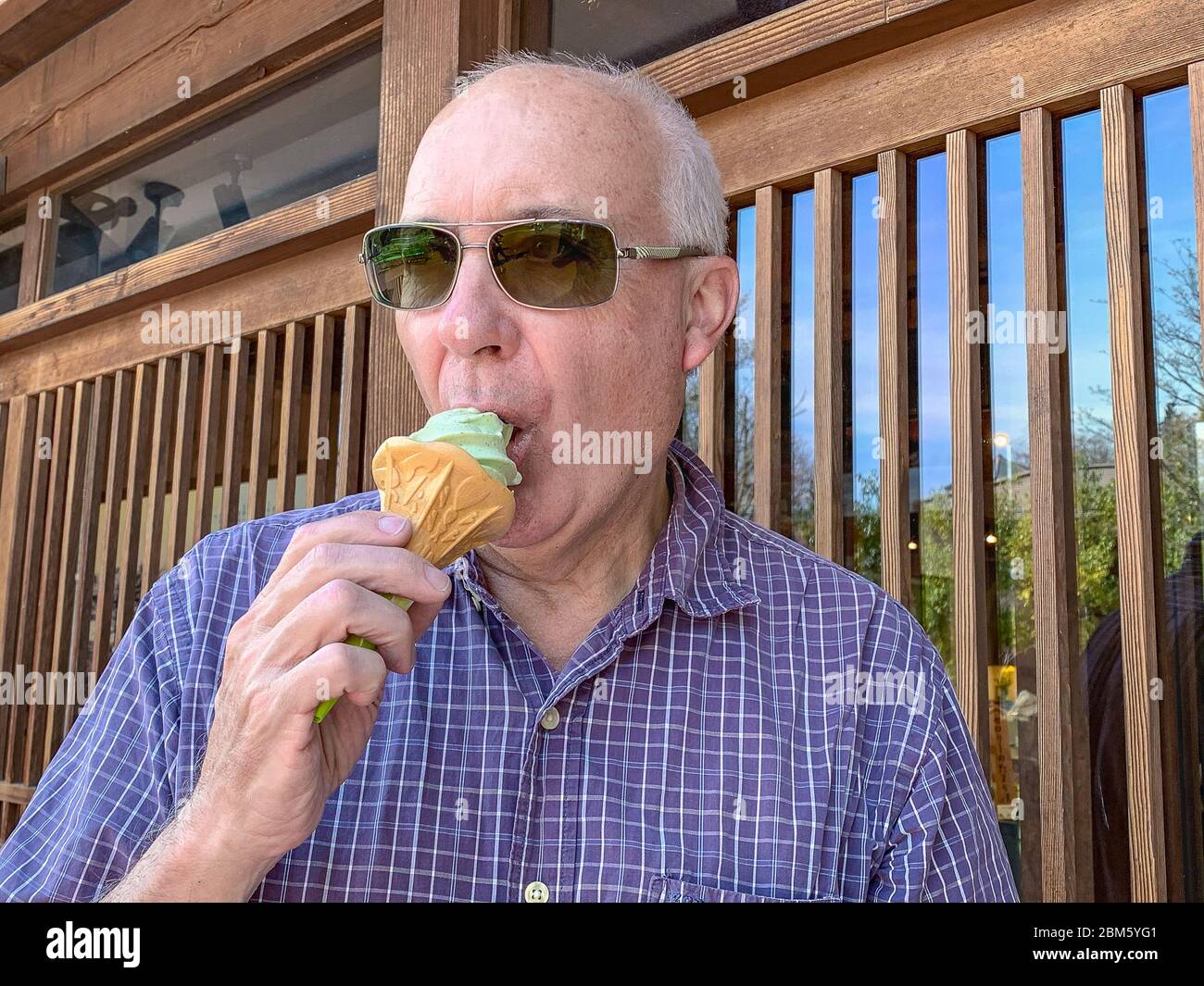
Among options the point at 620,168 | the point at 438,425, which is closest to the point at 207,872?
the point at 438,425

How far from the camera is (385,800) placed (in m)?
1.36

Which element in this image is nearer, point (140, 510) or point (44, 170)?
point (140, 510)

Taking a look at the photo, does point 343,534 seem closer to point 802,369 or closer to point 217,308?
point 802,369

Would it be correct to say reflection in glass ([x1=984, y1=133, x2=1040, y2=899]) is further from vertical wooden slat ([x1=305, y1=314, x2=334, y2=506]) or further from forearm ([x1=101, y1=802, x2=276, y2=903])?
vertical wooden slat ([x1=305, y1=314, x2=334, y2=506])

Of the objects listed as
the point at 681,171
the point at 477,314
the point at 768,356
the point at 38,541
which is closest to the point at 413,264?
the point at 477,314

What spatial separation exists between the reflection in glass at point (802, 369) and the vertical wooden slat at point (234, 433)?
1973 mm

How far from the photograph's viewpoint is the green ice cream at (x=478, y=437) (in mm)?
1303

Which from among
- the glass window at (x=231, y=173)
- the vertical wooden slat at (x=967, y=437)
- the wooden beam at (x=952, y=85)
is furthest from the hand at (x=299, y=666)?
the glass window at (x=231, y=173)

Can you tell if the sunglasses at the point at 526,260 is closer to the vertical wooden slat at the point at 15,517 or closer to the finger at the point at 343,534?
the finger at the point at 343,534

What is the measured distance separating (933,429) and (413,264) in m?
1.08

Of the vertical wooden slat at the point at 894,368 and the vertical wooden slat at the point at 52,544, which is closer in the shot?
the vertical wooden slat at the point at 894,368

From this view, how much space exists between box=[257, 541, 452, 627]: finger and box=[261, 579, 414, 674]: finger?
0.04 feet

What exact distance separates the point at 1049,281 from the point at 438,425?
1.20 m
